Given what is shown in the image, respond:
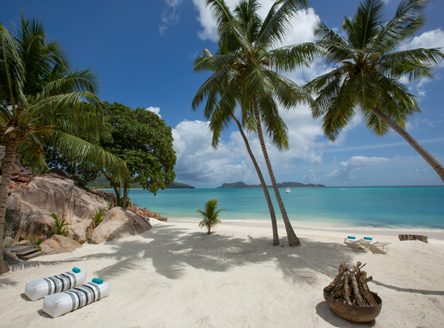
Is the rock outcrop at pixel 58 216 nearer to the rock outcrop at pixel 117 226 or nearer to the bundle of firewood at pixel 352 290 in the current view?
the rock outcrop at pixel 117 226

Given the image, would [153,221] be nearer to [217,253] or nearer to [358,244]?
[217,253]

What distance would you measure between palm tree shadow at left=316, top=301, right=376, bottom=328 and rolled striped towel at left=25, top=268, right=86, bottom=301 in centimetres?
476

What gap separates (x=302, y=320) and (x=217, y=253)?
12.9 ft

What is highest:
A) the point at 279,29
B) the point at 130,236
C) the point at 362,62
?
the point at 279,29

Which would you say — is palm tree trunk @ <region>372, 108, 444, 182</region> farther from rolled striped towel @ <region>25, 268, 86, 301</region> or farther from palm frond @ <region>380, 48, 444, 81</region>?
rolled striped towel @ <region>25, 268, 86, 301</region>

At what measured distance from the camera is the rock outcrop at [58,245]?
6553 millimetres

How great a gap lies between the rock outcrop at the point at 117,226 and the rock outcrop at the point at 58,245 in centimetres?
76

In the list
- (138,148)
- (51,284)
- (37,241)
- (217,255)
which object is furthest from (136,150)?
(51,284)

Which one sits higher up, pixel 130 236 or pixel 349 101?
pixel 349 101

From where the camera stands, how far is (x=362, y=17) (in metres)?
6.95

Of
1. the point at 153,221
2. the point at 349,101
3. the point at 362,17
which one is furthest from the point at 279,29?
the point at 153,221

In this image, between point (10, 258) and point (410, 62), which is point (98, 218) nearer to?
point (10, 258)

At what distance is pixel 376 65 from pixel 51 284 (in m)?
10.5

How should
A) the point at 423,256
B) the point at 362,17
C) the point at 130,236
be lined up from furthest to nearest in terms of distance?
the point at 130,236 < the point at 362,17 < the point at 423,256
